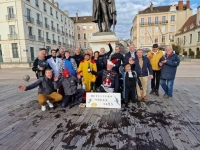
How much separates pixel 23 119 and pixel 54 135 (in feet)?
4.35

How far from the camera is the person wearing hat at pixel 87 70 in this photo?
4879 mm

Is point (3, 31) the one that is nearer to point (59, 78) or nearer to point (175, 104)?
point (59, 78)

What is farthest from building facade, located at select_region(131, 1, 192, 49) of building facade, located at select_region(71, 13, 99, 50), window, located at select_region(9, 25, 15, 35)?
window, located at select_region(9, 25, 15, 35)

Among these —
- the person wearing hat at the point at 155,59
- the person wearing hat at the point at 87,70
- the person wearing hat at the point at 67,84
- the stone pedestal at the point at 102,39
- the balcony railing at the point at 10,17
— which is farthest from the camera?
the balcony railing at the point at 10,17

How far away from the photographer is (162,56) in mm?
5066

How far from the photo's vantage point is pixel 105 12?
→ 6.67 metres

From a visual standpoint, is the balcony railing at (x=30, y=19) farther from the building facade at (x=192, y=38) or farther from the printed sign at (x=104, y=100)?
the building facade at (x=192, y=38)

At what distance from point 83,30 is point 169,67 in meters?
54.6

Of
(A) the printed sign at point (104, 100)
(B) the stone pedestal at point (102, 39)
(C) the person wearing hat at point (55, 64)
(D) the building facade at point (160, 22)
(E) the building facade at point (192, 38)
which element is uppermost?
(D) the building facade at point (160, 22)

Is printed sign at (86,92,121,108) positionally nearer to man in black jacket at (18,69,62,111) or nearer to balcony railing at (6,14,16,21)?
man in black jacket at (18,69,62,111)

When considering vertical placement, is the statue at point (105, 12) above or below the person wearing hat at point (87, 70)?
above

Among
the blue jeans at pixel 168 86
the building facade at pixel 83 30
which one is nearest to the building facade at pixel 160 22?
the building facade at pixel 83 30

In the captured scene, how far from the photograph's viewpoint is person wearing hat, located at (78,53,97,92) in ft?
16.0

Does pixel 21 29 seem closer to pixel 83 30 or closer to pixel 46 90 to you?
pixel 46 90
